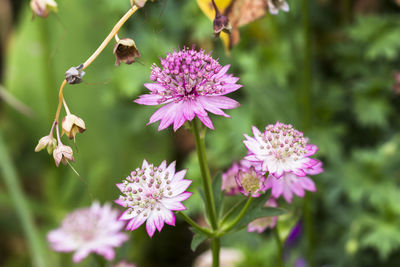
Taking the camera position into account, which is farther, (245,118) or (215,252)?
(245,118)

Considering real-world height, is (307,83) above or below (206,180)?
above

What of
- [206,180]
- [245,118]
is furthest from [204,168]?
[245,118]

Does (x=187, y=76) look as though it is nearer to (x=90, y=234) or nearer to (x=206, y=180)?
(x=206, y=180)

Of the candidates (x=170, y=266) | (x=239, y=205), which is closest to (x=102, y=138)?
(x=170, y=266)

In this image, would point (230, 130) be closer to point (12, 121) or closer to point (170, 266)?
point (170, 266)

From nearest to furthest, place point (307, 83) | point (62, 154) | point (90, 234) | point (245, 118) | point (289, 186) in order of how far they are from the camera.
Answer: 1. point (62, 154)
2. point (289, 186)
3. point (90, 234)
4. point (307, 83)
5. point (245, 118)

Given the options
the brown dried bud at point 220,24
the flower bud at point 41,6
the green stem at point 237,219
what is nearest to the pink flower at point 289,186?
the green stem at point 237,219
